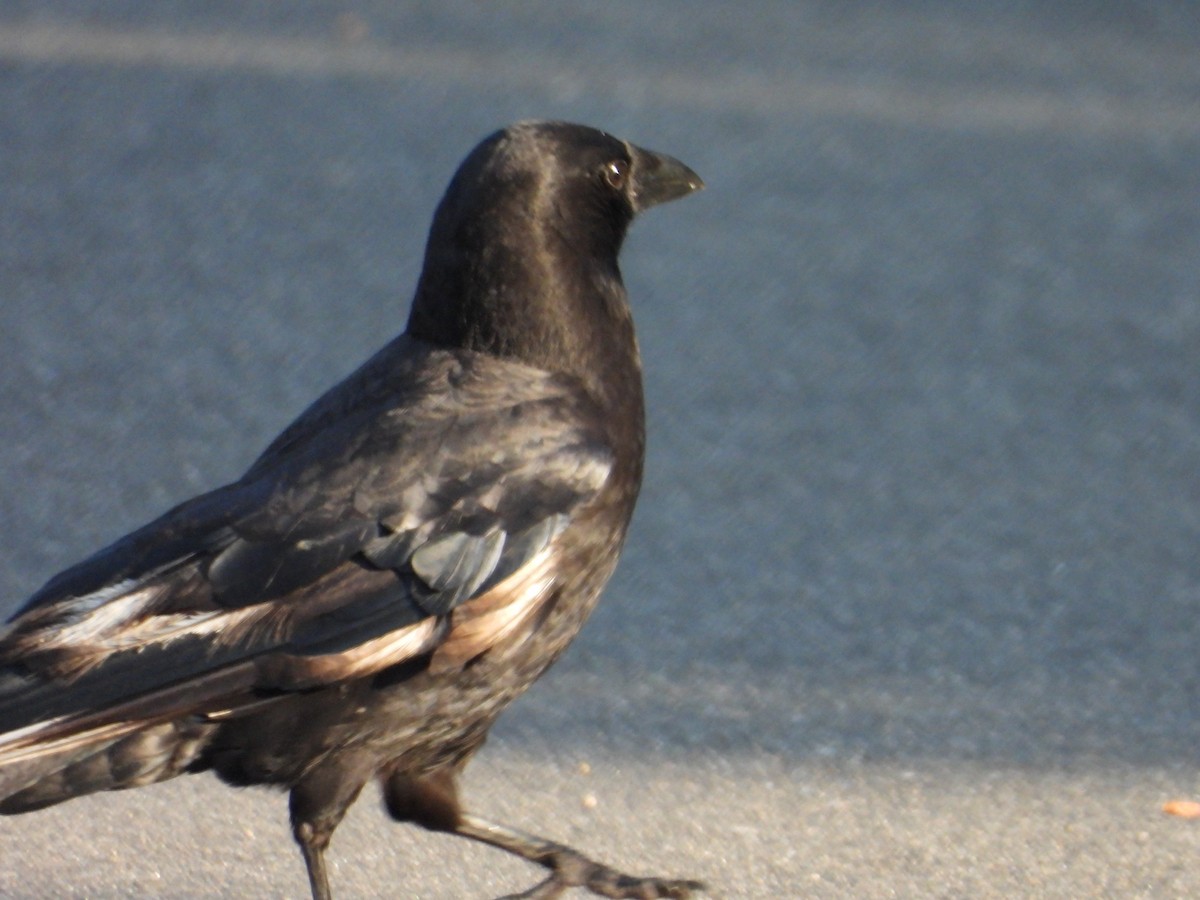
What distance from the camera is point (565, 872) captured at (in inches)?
132

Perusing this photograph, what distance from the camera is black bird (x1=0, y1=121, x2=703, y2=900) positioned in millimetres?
2881

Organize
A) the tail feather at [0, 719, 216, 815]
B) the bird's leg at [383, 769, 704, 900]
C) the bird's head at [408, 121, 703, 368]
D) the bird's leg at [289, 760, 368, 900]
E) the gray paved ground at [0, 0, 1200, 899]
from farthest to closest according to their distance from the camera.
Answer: the gray paved ground at [0, 0, 1200, 899], the bird's leg at [383, 769, 704, 900], the bird's head at [408, 121, 703, 368], the bird's leg at [289, 760, 368, 900], the tail feather at [0, 719, 216, 815]

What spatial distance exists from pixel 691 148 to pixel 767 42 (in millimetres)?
1013

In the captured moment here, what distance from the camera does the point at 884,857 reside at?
12.0 ft

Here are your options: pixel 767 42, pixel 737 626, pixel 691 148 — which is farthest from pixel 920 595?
pixel 767 42

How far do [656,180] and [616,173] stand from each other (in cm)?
12

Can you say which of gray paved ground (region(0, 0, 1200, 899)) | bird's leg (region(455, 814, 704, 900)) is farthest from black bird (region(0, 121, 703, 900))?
gray paved ground (region(0, 0, 1200, 899))

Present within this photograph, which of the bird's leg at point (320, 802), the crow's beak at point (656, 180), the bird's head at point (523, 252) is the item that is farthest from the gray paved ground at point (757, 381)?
the crow's beak at point (656, 180)

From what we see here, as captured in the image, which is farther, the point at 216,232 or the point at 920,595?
the point at 216,232

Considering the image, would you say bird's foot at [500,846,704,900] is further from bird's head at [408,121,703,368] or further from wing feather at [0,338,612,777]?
bird's head at [408,121,703,368]

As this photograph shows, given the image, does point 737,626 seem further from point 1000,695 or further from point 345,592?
point 345,592

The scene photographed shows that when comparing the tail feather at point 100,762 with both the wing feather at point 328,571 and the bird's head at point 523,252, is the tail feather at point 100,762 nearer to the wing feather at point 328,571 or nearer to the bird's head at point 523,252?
the wing feather at point 328,571

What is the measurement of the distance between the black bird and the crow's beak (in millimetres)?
90

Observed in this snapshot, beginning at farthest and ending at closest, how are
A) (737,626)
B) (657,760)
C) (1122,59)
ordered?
(1122,59), (737,626), (657,760)
